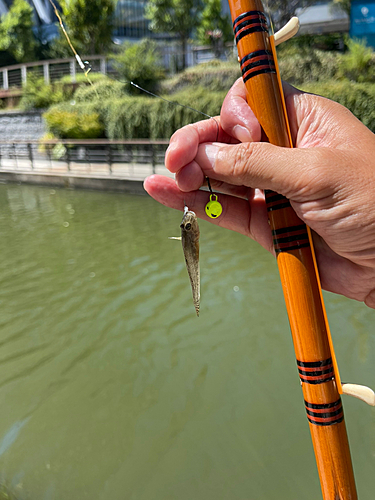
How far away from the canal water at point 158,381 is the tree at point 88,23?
24.1 meters

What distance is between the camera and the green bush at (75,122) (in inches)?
767

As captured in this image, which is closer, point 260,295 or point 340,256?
point 340,256

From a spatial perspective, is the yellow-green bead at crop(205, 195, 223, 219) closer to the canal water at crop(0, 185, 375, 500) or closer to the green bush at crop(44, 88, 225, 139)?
the canal water at crop(0, 185, 375, 500)

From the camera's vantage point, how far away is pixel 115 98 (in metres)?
20.1

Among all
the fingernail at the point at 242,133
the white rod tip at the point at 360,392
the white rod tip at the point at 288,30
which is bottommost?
the white rod tip at the point at 360,392

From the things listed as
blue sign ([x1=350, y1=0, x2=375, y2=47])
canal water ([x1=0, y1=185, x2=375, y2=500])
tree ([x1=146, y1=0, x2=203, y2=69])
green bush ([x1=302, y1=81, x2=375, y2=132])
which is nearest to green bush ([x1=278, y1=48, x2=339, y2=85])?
green bush ([x1=302, y1=81, x2=375, y2=132])

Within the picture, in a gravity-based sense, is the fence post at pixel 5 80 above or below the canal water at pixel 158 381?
above

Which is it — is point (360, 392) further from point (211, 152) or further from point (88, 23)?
point (88, 23)

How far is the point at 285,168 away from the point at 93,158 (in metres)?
18.0

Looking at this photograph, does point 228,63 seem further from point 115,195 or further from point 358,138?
point 358,138

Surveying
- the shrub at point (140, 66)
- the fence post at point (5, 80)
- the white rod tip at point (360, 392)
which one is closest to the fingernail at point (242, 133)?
the white rod tip at point (360, 392)

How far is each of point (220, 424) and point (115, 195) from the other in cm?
1024

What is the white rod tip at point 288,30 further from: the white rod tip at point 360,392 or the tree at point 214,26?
the tree at point 214,26

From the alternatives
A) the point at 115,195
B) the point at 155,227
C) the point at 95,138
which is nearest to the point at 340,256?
the point at 155,227
